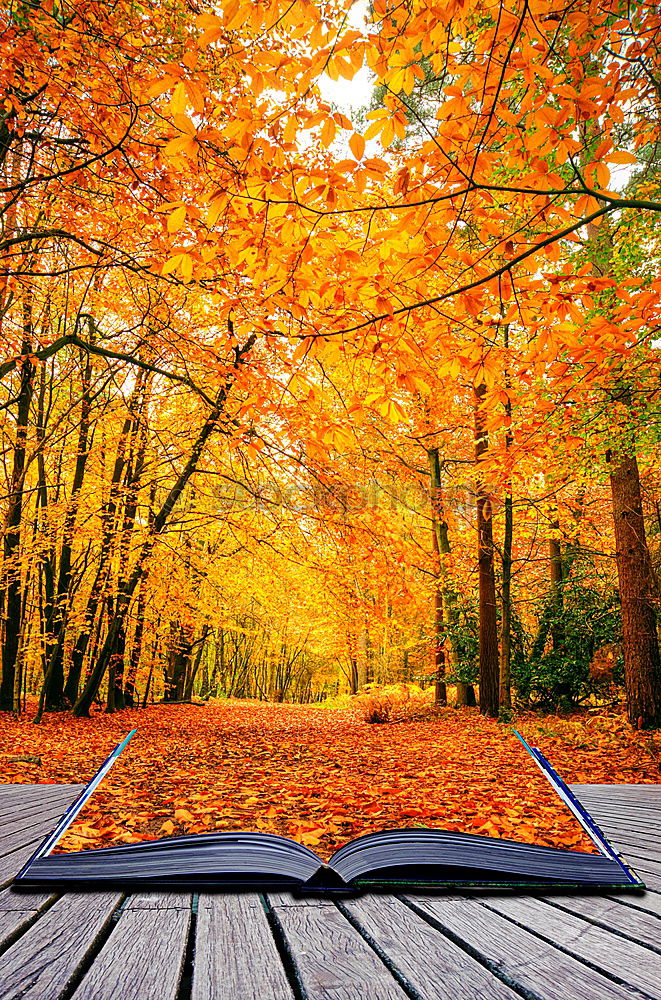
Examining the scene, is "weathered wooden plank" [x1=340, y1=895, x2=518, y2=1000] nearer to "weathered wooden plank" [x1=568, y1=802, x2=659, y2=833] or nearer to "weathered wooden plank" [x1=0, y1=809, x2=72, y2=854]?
"weathered wooden plank" [x1=0, y1=809, x2=72, y2=854]

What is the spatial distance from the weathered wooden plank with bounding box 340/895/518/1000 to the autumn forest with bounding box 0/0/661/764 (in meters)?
2.00

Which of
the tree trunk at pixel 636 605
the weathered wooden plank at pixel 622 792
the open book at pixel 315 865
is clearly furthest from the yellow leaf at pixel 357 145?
the tree trunk at pixel 636 605

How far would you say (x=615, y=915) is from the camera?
152 centimetres

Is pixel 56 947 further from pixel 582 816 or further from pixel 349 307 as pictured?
pixel 349 307

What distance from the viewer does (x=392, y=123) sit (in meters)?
2.42

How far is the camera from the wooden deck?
1.12m

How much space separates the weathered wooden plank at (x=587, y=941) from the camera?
1.19 m

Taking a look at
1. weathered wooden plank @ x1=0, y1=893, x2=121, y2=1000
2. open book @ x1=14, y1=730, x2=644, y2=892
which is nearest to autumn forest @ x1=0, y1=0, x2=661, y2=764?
open book @ x1=14, y1=730, x2=644, y2=892

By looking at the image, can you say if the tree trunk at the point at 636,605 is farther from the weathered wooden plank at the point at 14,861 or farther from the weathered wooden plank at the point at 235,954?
the weathered wooden plank at the point at 14,861

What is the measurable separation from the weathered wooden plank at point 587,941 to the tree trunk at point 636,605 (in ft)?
21.0

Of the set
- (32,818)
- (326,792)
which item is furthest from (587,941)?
(326,792)

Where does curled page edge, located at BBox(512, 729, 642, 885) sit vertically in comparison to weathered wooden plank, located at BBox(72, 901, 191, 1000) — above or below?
above

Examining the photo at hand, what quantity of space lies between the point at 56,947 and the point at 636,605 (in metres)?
7.63

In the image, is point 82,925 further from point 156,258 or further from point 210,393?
point 210,393
